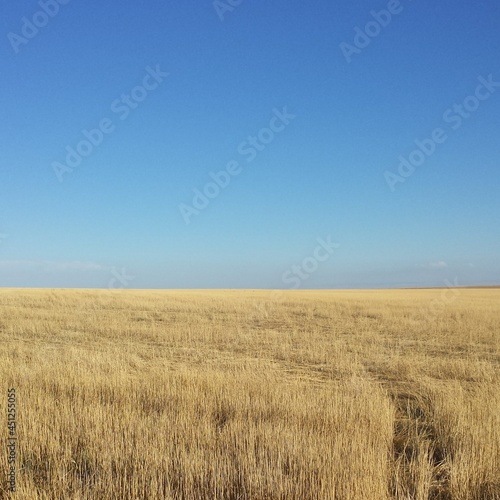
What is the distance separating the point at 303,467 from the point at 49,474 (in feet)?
8.37

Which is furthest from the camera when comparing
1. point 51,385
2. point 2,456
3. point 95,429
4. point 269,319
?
point 269,319

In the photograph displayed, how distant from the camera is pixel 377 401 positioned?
6.73 meters

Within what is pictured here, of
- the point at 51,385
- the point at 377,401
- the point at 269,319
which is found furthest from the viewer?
the point at 269,319

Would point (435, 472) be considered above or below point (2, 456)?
below

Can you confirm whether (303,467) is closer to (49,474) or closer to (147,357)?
(49,474)

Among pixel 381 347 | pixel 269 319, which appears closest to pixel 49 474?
pixel 381 347

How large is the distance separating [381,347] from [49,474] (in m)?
12.0

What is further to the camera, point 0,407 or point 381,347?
point 381,347

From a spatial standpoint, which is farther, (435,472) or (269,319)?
(269,319)

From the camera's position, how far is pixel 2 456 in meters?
4.63

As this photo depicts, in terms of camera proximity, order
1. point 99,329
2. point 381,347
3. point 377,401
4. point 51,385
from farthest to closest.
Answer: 1. point 99,329
2. point 381,347
3. point 51,385
4. point 377,401

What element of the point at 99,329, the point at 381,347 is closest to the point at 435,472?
the point at 381,347

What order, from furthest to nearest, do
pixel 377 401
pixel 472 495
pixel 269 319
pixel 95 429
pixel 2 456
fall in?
pixel 269 319 → pixel 377 401 → pixel 95 429 → pixel 2 456 → pixel 472 495

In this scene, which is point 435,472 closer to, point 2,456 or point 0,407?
point 2,456
